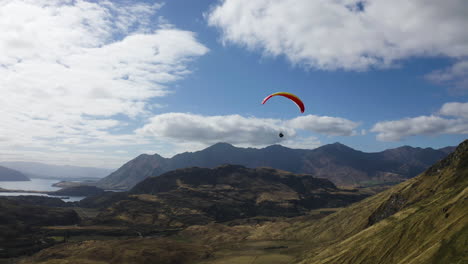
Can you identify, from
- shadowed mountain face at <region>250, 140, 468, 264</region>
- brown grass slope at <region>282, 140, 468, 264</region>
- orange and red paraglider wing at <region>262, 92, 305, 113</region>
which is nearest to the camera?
brown grass slope at <region>282, 140, 468, 264</region>

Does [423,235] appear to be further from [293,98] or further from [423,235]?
[293,98]

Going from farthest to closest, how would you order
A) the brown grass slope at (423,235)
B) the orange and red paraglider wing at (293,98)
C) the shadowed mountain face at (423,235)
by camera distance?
the orange and red paraglider wing at (293,98) → the shadowed mountain face at (423,235) → the brown grass slope at (423,235)

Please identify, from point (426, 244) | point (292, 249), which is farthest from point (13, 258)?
point (426, 244)

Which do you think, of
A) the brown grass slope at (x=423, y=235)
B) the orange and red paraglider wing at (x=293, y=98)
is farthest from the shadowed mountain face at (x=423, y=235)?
the orange and red paraglider wing at (x=293, y=98)

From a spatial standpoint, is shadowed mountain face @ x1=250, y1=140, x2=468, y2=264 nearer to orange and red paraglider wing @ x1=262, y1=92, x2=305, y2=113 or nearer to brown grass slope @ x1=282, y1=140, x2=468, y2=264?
brown grass slope @ x1=282, y1=140, x2=468, y2=264

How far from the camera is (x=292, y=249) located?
185 meters

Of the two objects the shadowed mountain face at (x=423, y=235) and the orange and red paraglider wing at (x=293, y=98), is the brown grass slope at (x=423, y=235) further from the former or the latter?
the orange and red paraglider wing at (x=293, y=98)

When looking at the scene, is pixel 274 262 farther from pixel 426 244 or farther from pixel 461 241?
pixel 461 241

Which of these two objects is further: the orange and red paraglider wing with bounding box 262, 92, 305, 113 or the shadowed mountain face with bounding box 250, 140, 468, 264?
the orange and red paraglider wing with bounding box 262, 92, 305, 113

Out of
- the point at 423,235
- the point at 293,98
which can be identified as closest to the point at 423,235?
the point at 423,235

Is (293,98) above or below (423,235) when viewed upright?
above

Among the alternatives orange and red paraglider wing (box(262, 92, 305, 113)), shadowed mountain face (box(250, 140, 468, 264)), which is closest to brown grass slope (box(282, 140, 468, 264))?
shadowed mountain face (box(250, 140, 468, 264))

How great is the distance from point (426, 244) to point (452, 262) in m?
18.0

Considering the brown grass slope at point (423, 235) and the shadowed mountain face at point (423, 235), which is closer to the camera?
the brown grass slope at point (423, 235)
